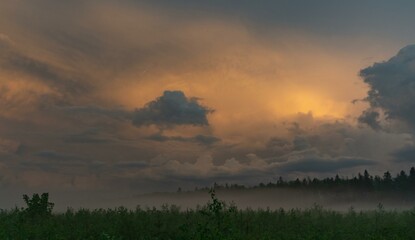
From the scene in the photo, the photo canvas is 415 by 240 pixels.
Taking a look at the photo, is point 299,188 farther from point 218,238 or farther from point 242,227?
point 218,238

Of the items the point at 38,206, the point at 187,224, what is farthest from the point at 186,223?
the point at 38,206

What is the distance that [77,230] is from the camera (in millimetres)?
24797

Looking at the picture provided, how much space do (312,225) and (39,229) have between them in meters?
16.2

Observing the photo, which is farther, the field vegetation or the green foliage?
the green foliage

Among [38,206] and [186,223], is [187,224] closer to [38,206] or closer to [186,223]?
[186,223]

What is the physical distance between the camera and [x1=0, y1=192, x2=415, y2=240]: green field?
2375 cm

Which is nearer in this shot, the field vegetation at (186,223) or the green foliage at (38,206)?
the field vegetation at (186,223)

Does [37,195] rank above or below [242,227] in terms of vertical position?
above

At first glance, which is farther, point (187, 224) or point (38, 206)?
point (38, 206)

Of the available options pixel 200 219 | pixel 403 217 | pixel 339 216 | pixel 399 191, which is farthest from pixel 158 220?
pixel 399 191

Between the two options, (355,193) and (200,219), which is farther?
(355,193)

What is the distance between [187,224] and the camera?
24.0 m

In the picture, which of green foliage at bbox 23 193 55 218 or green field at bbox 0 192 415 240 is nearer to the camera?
green field at bbox 0 192 415 240

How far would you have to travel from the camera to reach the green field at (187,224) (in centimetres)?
2375
